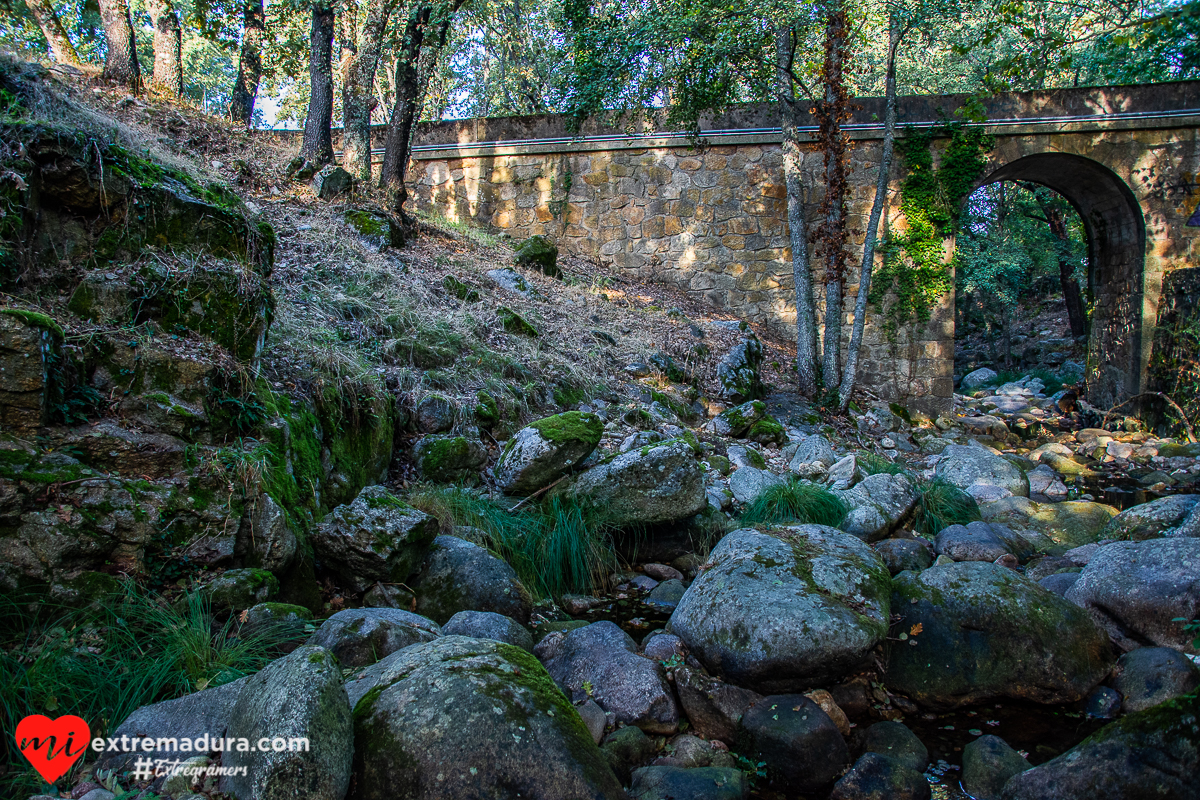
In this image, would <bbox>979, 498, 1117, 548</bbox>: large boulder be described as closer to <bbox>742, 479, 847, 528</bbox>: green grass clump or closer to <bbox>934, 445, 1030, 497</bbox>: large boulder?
<bbox>934, 445, 1030, 497</bbox>: large boulder

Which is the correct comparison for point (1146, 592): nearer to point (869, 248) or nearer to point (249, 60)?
point (869, 248)

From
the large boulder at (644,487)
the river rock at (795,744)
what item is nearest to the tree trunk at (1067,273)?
the large boulder at (644,487)

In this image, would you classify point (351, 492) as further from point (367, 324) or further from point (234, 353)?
point (367, 324)

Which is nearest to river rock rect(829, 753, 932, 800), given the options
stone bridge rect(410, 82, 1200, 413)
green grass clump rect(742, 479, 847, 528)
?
green grass clump rect(742, 479, 847, 528)

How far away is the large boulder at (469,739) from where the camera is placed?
2.09 meters

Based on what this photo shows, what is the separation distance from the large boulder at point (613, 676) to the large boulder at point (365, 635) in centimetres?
69

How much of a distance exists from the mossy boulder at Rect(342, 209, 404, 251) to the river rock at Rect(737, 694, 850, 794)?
6854 millimetres

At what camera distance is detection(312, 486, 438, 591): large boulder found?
3496mm

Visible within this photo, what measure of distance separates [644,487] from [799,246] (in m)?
6.71

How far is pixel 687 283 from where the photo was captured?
1216cm

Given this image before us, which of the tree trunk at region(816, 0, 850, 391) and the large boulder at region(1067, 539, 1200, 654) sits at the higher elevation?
the tree trunk at region(816, 0, 850, 391)

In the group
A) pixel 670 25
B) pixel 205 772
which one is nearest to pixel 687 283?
pixel 670 25

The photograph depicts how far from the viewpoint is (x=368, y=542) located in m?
3.49

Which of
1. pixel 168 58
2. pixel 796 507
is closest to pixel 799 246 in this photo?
pixel 796 507
